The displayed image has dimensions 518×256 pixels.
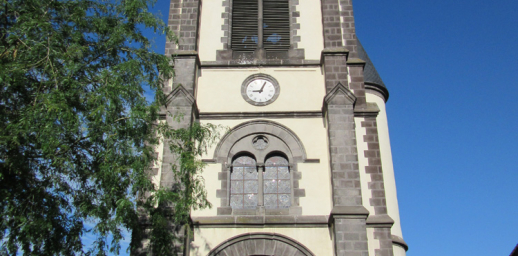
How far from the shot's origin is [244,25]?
15.9 metres

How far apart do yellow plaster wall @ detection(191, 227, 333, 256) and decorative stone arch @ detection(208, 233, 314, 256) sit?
107 mm

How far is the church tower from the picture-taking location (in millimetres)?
12211

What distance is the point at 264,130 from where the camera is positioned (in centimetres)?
1377

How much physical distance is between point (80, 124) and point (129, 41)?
2540 millimetres

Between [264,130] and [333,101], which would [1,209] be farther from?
[333,101]

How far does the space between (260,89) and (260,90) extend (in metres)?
0.03

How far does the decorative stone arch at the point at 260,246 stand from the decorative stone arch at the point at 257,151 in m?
0.64

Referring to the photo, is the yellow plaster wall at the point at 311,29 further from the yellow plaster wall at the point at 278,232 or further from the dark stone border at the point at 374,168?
the yellow plaster wall at the point at 278,232

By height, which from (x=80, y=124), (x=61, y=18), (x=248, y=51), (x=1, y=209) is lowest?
(x=1, y=209)

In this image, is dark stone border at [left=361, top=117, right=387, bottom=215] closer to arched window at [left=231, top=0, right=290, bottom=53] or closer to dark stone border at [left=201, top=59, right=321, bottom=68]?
dark stone border at [left=201, top=59, right=321, bottom=68]

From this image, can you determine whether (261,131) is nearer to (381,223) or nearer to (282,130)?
(282,130)

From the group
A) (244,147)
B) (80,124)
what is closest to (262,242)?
(244,147)

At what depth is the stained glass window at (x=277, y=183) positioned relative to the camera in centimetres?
1288

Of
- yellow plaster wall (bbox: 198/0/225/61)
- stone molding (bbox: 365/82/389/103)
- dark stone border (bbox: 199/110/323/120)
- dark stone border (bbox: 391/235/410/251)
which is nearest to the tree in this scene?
dark stone border (bbox: 199/110/323/120)
